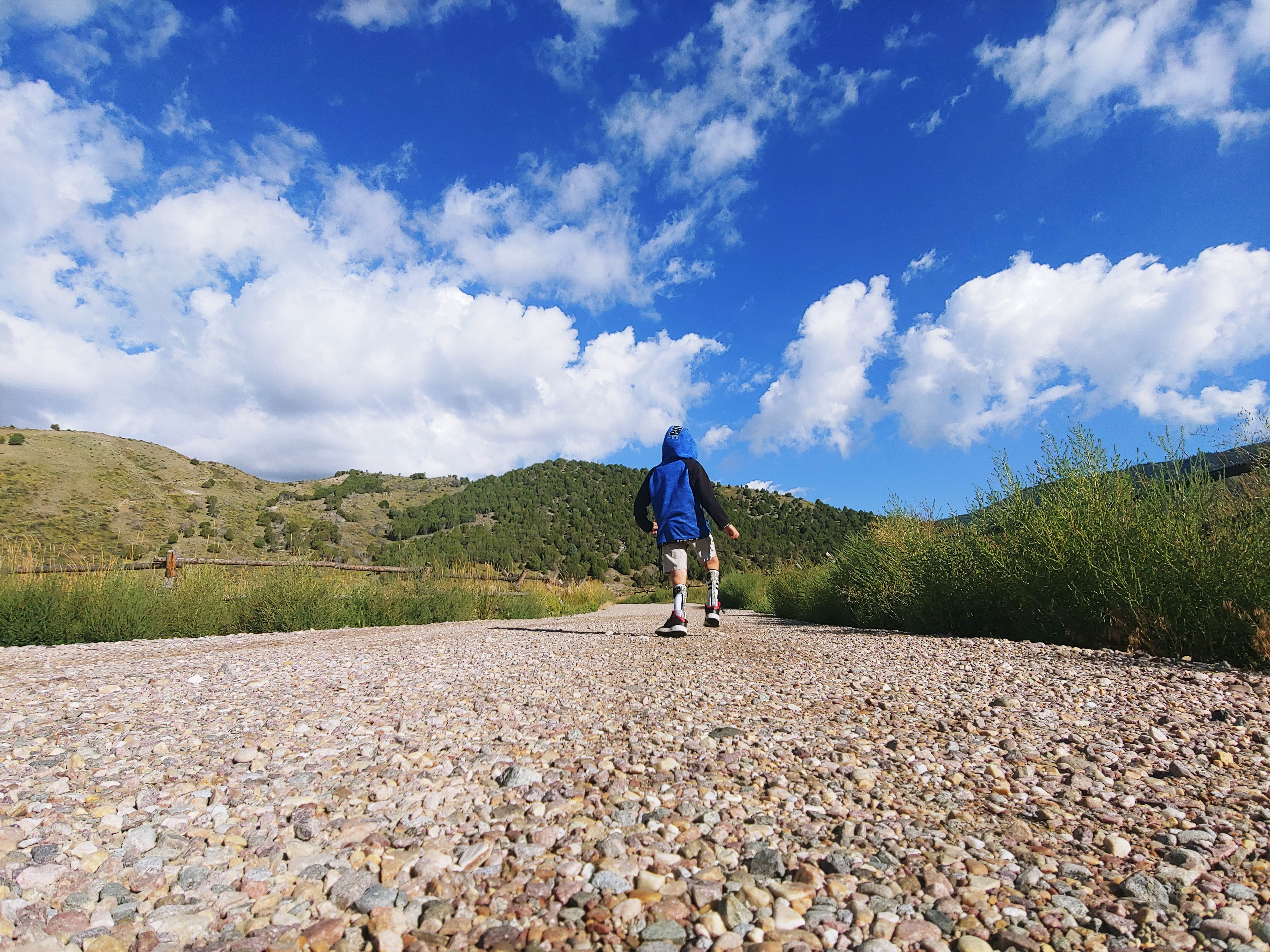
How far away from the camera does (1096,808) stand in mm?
1977

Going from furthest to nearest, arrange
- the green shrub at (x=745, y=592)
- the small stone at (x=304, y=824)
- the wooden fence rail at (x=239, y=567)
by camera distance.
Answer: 1. the green shrub at (x=745, y=592)
2. the wooden fence rail at (x=239, y=567)
3. the small stone at (x=304, y=824)

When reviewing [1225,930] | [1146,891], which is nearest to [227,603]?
[1146,891]

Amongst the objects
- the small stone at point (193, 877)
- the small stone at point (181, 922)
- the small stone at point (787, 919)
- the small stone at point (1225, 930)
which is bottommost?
the small stone at point (181, 922)

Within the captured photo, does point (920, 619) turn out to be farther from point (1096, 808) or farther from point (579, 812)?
point (579, 812)

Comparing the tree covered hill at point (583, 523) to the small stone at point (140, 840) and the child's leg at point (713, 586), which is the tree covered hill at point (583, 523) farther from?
the small stone at point (140, 840)

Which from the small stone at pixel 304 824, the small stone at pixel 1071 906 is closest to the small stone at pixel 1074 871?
the small stone at pixel 1071 906

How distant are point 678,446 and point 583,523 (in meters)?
45.1

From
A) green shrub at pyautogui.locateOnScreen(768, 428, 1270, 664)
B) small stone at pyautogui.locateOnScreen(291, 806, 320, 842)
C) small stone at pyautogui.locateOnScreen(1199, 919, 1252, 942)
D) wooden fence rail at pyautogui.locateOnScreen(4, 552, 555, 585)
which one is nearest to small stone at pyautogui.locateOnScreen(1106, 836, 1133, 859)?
small stone at pyautogui.locateOnScreen(1199, 919, 1252, 942)

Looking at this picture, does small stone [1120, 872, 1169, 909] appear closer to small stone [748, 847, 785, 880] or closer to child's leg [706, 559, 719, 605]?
small stone [748, 847, 785, 880]

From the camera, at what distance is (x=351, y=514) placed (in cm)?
4728

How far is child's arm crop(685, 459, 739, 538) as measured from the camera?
22.7ft

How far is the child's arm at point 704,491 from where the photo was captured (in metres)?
6.91

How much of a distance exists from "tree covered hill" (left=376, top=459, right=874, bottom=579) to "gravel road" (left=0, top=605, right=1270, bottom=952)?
27392 mm

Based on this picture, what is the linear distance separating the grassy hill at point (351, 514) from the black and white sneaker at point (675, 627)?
11.3m
